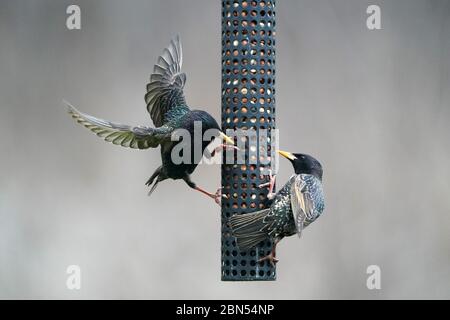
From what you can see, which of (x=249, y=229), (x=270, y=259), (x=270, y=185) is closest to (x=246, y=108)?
(x=270, y=185)

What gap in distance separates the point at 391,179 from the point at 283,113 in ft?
3.65

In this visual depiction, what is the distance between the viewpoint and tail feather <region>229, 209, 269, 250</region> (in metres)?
8.43

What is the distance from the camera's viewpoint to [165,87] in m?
8.92

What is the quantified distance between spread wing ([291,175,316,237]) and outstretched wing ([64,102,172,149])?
0.87 metres

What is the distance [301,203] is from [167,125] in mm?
1009

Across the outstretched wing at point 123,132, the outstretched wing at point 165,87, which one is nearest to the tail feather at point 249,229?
the outstretched wing at point 123,132

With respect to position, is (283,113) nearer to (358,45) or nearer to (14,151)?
(358,45)

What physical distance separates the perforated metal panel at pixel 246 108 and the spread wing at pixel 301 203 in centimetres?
24

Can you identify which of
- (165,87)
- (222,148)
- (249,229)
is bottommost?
(249,229)

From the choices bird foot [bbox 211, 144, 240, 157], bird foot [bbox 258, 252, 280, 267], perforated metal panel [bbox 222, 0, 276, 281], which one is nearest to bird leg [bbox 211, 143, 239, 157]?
bird foot [bbox 211, 144, 240, 157]

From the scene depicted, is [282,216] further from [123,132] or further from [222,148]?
[123,132]

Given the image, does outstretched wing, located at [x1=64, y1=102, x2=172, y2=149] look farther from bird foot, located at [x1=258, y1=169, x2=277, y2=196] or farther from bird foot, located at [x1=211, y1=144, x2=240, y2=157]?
bird foot, located at [x1=258, y1=169, x2=277, y2=196]

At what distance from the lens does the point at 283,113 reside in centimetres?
1175

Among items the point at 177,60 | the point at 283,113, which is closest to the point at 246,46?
the point at 177,60
